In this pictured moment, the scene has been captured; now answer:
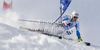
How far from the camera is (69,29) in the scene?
15.2m

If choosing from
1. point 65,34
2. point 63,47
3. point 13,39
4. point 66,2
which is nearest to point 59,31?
point 65,34

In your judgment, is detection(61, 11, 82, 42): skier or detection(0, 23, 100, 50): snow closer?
detection(0, 23, 100, 50): snow

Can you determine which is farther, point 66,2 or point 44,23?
point 66,2

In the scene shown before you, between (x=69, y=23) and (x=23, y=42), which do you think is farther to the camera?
(x=69, y=23)

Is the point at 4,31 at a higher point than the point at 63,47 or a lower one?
higher

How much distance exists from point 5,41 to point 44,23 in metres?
7.49

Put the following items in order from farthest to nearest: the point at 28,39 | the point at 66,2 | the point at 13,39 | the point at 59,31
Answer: the point at 66,2 → the point at 59,31 → the point at 28,39 → the point at 13,39

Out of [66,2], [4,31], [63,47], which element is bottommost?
[63,47]

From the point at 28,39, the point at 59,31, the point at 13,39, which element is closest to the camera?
the point at 13,39

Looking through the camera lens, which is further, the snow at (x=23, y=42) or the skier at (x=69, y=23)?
the skier at (x=69, y=23)

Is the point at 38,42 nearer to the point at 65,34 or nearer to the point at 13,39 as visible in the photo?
the point at 13,39

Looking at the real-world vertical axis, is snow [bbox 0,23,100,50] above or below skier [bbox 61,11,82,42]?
below

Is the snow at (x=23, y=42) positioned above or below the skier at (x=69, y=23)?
below

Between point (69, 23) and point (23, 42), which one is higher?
point (69, 23)
